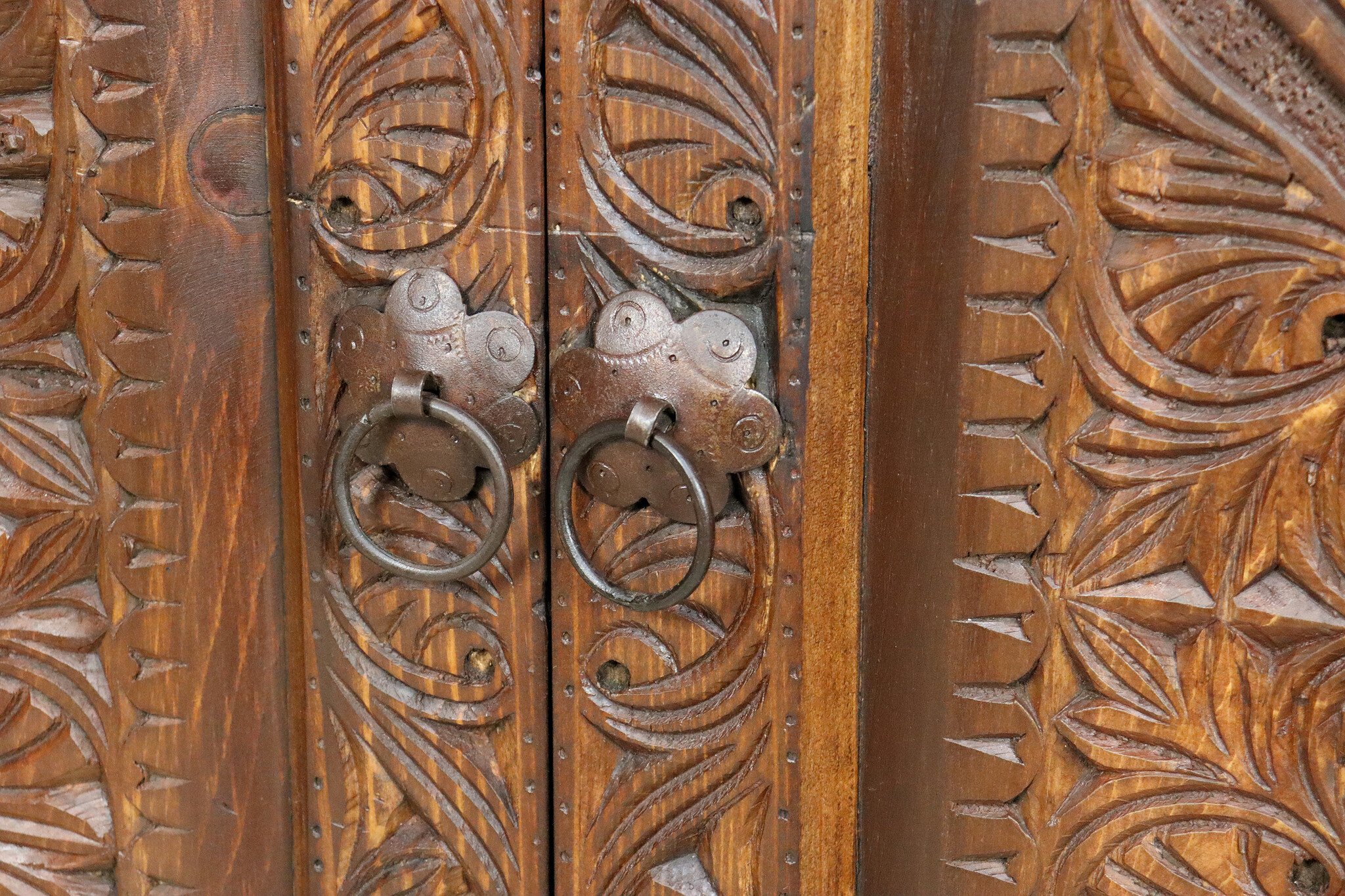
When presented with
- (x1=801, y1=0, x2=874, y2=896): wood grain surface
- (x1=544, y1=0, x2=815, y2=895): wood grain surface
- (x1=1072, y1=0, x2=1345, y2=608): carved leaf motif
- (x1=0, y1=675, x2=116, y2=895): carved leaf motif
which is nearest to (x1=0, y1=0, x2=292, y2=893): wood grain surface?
(x1=0, y1=675, x2=116, y2=895): carved leaf motif

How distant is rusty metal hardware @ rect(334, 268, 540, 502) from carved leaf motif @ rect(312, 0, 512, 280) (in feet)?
0.08

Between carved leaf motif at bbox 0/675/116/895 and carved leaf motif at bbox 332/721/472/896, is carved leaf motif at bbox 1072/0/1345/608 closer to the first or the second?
carved leaf motif at bbox 332/721/472/896

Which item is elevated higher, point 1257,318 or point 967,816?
point 1257,318

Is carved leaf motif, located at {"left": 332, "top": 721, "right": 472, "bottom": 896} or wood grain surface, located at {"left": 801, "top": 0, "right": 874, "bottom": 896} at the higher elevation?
wood grain surface, located at {"left": 801, "top": 0, "right": 874, "bottom": 896}

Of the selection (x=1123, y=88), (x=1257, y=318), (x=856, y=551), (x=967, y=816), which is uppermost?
(x=1123, y=88)

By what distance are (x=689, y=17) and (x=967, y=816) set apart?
0.43 metres

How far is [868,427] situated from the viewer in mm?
609

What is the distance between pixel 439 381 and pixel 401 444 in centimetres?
4

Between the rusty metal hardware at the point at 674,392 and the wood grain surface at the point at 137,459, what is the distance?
19 cm

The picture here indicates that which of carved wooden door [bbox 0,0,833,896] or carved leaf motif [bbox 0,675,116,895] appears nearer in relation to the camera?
carved wooden door [bbox 0,0,833,896]

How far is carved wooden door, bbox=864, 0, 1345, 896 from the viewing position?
538 millimetres

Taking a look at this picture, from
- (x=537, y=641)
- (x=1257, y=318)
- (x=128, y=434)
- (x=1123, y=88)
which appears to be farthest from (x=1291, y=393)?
(x=128, y=434)

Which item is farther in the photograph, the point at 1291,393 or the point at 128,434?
the point at 128,434

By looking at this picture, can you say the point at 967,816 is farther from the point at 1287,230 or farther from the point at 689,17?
the point at 689,17
